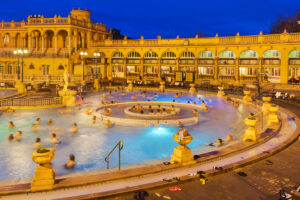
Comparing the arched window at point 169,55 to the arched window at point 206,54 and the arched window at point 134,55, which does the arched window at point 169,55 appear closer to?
the arched window at point 206,54

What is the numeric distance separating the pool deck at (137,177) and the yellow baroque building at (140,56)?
109 ft

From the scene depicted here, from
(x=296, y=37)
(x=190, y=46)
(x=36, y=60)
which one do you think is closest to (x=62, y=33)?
(x=36, y=60)

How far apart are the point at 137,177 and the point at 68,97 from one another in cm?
1964

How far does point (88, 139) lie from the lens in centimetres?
1659

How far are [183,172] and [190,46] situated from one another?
4313 cm

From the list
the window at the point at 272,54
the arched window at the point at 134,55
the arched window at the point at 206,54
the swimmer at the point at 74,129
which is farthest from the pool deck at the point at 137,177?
the arched window at the point at 134,55

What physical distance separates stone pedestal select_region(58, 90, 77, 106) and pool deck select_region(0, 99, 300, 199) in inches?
746

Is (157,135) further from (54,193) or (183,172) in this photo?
(54,193)

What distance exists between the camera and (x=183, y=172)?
35.2ft

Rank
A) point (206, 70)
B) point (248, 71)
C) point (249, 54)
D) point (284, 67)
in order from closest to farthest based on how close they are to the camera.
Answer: point (284, 67) → point (248, 71) → point (249, 54) → point (206, 70)

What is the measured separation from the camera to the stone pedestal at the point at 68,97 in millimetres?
27875

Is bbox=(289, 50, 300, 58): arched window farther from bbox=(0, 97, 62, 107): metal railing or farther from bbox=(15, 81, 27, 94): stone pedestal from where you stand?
bbox=(15, 81, 27, 94): stone pedestal

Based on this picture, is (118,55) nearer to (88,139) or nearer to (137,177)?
(88,139)

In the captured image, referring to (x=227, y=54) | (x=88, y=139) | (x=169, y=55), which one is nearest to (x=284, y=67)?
(x=227, y=54)
